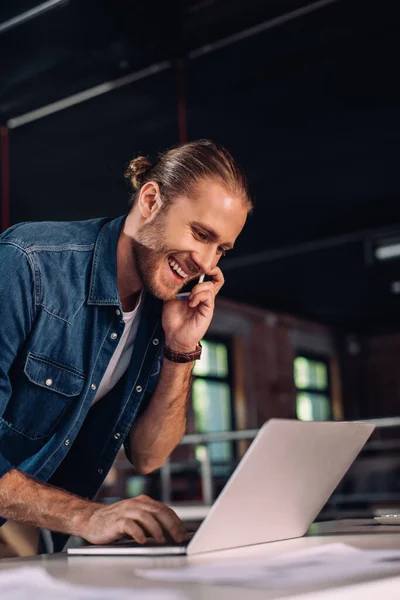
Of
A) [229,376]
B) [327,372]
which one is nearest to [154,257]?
[229,376]

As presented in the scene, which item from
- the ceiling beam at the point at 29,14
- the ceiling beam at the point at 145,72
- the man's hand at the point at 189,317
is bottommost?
the man's hand at the point at 189,317

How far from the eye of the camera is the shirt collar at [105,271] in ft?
4.51

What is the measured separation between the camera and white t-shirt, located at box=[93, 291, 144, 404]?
1452 mm

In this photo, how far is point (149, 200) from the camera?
58.7 inches

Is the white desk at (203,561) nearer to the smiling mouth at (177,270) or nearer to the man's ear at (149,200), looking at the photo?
the smiling mouth at (177,270)

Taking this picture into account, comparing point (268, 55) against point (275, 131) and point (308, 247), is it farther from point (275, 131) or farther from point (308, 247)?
point (308, 247)

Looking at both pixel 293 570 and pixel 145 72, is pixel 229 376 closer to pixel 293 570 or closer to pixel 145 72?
pixel 145 72

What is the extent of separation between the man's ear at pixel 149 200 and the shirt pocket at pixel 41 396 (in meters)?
0.34

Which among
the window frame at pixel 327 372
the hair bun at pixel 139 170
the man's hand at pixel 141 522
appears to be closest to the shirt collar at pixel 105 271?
the hair bun at pixel 139 170

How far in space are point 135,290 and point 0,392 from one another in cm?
41

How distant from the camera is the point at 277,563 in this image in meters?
0.78

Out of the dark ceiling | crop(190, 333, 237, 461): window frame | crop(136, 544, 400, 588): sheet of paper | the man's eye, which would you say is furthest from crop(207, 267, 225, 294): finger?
crop(190, 333, 237, 461): window frame

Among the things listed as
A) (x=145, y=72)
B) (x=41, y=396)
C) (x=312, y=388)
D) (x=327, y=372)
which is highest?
(x=145, y=72)

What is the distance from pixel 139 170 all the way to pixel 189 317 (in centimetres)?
35
